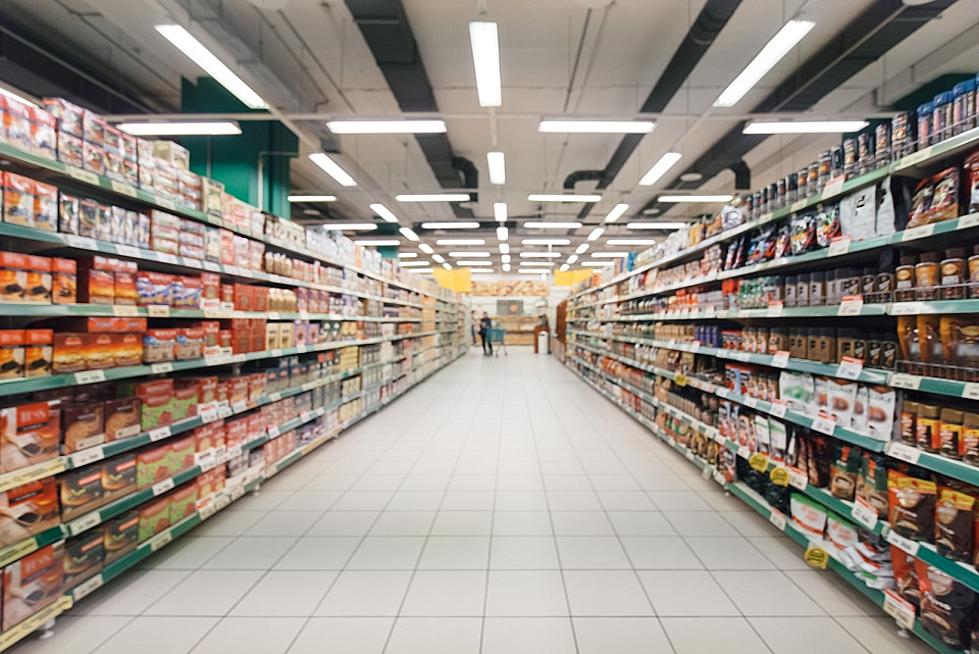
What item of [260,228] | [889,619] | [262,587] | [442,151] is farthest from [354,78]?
[889,619]

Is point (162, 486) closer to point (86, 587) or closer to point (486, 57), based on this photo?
point (86, 587)

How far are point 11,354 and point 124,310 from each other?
0.51 metres

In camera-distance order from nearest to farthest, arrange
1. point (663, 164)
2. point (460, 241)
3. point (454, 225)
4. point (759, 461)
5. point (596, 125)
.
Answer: point (759, 461) → point (596, 125) → point (663, 164) → point (454, 225) → point (460, 241)

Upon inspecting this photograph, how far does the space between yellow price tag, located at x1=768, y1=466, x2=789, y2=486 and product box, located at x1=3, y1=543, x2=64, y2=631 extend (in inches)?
146

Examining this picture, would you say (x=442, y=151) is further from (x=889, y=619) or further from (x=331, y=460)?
(x=889, y=619)

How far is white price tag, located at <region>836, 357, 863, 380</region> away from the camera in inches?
81.4

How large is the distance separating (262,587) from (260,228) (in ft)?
8.59

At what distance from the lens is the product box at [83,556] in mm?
1985

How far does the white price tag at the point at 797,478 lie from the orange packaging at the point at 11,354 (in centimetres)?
386

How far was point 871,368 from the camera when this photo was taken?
6.72 ft

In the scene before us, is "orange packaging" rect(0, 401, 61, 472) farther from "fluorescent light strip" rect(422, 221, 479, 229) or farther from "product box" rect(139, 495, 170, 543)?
"fluorescent light strip" rect(422, 221, 479, 229)

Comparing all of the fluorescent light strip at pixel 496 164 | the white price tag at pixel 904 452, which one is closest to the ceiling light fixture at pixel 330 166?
the fluorescent light strip at pixel 496 164

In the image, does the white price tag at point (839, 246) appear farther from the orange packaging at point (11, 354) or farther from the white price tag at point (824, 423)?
the orange packaging at point (11, 354)

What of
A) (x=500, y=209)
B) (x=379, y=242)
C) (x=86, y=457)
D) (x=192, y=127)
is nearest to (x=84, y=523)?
(x=86, y=457)
